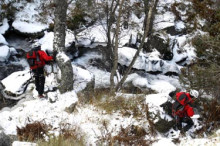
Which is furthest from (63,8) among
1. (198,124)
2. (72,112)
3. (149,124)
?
(198,124)

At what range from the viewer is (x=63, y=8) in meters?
6.92

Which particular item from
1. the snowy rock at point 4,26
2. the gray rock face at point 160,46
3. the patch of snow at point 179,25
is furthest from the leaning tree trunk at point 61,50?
the patch of snow at point 179,25

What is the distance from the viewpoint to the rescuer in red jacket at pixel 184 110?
17.5 ft

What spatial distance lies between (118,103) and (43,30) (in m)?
10.1

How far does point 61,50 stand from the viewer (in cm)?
721

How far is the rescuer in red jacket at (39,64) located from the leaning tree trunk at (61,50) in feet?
1.09

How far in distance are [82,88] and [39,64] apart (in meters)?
1.88

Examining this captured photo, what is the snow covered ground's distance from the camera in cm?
528

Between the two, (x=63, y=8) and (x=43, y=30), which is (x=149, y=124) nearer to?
(x=63, y=8)

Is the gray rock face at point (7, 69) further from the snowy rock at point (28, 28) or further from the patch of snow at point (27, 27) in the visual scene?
the patch of snow at point (27, 27)

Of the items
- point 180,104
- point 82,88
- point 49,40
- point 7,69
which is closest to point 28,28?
point 49,40

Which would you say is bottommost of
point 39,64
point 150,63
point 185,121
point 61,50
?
point 150,63

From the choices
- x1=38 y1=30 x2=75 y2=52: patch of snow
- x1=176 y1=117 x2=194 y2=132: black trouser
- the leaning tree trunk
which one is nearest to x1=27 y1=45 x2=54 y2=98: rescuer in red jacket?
the leaning tree trunk

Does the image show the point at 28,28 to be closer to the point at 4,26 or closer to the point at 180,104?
the point at 4,26
